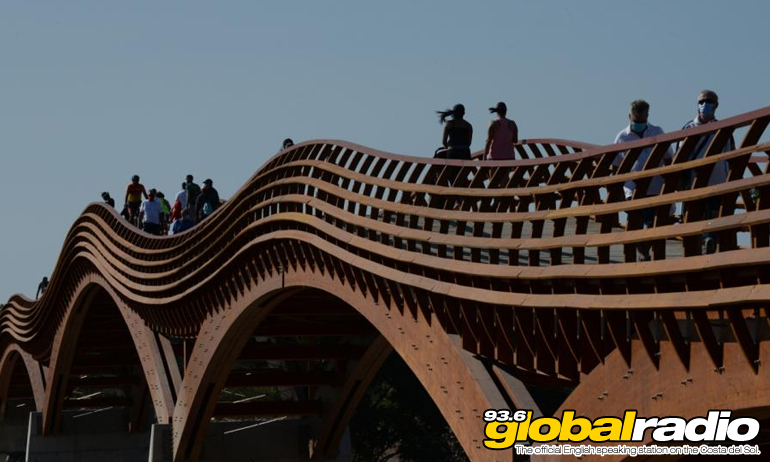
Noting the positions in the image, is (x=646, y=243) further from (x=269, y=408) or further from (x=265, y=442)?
(x=265, y=442)

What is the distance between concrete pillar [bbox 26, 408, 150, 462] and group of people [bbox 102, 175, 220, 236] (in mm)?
12522

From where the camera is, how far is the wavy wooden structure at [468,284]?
40.3ft

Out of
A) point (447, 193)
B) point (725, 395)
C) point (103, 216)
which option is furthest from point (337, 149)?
point (103, 216)

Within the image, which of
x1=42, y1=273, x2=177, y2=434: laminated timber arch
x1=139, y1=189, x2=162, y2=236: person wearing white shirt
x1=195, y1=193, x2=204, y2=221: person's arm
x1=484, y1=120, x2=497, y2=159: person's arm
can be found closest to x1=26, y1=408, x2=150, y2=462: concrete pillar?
x1=42, y1=273, x2=177, y2=434: laminated timber arch

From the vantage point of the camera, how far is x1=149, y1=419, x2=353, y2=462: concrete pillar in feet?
124

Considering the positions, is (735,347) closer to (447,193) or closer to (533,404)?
(533,404)

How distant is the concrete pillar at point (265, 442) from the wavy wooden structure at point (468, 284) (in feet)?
1.91

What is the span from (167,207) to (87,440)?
1591 cm

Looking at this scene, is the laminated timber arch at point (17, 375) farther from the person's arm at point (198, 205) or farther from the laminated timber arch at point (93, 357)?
the person's arm at point (198, 205)

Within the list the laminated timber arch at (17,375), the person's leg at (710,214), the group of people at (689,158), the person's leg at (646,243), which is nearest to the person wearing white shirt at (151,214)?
the laminated timber arch at (17,375)

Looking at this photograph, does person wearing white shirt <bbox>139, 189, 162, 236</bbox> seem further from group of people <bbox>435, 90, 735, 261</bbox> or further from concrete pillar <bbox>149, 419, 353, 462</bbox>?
group of people <bbox>435, 90, 735, 261</bbox>

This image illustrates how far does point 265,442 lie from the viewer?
3812cm

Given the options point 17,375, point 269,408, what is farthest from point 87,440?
point 269,408

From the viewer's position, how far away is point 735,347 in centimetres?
1202
